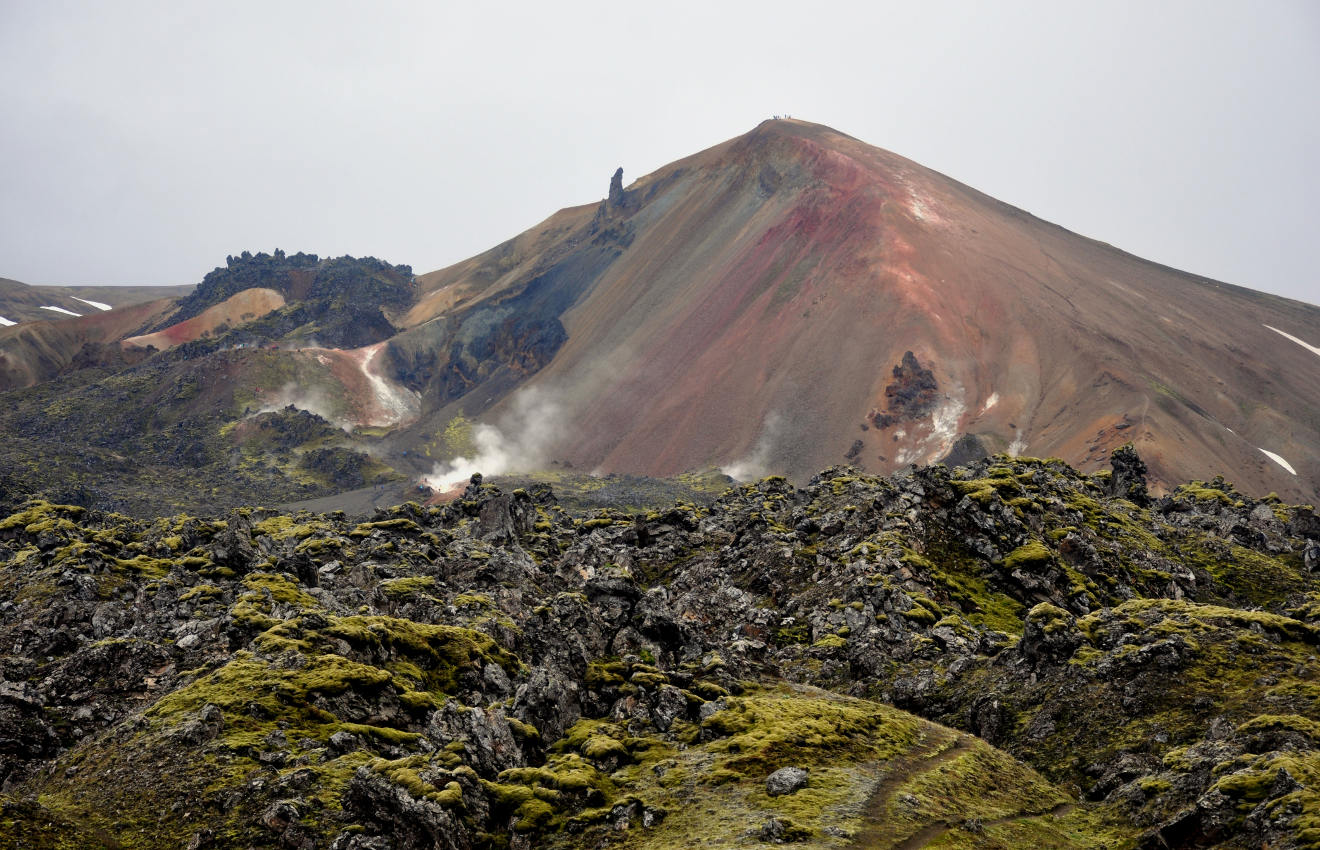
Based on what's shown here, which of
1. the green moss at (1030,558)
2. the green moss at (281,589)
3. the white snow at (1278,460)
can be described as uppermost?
the green moss at (1030,558)

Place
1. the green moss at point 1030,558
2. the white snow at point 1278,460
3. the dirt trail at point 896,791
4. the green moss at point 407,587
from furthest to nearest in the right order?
the white snow at point 1278,460 < the green moss at point 1030,558 < the green moss at point 407,587 < the dirt trail at point 896,791

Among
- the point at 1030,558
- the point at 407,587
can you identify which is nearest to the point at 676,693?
the point at 407,587

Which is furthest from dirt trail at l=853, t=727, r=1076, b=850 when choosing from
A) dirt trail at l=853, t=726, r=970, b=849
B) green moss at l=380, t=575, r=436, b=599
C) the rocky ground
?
green moss at l=380, t=575, r=436, b=599

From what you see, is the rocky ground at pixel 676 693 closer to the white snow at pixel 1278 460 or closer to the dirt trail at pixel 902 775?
the dirt trail at pixel 902 775

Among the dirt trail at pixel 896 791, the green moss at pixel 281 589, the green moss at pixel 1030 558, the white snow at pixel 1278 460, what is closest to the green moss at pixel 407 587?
the green moss at pixel 281 589

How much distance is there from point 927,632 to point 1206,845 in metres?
26.3

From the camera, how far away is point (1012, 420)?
19700cm

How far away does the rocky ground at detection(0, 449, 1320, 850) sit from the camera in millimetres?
24922

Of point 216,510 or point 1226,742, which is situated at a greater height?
point 1226,742

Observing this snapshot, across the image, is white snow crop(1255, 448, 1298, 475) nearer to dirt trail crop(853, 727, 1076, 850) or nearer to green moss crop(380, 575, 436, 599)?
dirt trail crop(853, 727, 1076, 850)

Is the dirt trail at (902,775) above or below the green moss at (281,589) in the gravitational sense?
below

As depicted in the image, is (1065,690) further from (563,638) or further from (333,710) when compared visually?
(333,710)

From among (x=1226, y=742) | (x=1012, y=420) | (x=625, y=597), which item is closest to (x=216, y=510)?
(x=625, y=597)

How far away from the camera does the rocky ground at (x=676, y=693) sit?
24.9 meters
